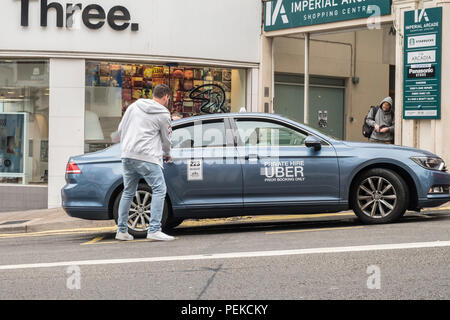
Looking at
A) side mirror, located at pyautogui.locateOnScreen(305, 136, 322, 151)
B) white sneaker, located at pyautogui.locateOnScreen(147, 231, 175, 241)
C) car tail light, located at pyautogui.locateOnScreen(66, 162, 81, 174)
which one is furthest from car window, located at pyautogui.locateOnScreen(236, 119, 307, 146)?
car tail light, located at pyautogui.locateOnScreen(66, 162, 81, 174)

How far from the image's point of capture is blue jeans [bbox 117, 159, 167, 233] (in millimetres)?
7707

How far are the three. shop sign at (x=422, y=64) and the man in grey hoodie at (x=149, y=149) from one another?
20.3 ft

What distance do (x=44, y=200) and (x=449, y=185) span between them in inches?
351

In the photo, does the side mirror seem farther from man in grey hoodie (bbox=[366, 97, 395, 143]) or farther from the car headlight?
man in grey hoodie (bbox=[366, 97, 395, 143])

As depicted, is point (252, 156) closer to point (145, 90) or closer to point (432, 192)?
point (432, 192)

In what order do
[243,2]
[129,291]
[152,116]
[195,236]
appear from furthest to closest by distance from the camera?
1. [243,2]
2. [195,236]
3. [152,116]
4. [129,291]

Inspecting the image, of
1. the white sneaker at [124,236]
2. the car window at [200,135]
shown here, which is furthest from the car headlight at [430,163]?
the white sneaker at [124,236]

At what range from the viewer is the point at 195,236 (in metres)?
8.24

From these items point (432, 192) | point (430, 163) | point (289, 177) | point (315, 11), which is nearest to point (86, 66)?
point (315, 11)

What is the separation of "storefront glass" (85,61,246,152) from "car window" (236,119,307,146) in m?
6.55

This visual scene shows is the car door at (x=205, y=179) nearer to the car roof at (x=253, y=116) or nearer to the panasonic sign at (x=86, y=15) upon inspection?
the car roof at (x=253, y=116)

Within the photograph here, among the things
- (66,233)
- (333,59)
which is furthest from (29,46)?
(333,59)

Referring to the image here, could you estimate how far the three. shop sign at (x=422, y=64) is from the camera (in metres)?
12.1

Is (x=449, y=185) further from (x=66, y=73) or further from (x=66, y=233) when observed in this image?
(x=66, y=73)
